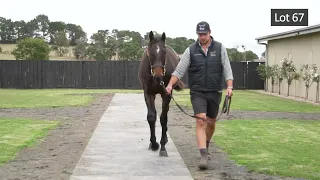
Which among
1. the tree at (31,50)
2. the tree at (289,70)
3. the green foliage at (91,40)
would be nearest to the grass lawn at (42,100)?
the green foliage at (91,40)

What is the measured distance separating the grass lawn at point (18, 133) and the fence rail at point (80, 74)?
769 inches

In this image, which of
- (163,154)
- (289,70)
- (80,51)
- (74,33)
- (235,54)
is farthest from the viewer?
(74,33)

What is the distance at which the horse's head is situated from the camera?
23.8 ft

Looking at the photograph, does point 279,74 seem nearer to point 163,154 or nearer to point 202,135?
point 163,154

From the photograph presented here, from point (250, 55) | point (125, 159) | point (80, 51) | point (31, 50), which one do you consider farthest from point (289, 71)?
point (80, 51)

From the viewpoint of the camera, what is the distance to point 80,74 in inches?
1288

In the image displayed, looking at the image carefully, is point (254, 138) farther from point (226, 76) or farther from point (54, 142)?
point (54, 142)

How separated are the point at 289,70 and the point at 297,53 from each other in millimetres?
936

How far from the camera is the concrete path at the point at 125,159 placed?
21.0ft

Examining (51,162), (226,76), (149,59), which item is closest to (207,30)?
(226,76)

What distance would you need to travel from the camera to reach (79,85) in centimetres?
3275

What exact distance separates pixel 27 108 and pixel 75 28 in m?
68.0

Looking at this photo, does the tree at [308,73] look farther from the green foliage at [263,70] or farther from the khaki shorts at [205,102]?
the khaki shorts at [205,102]

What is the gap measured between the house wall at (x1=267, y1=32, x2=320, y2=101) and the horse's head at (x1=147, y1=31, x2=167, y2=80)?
14765 mm
